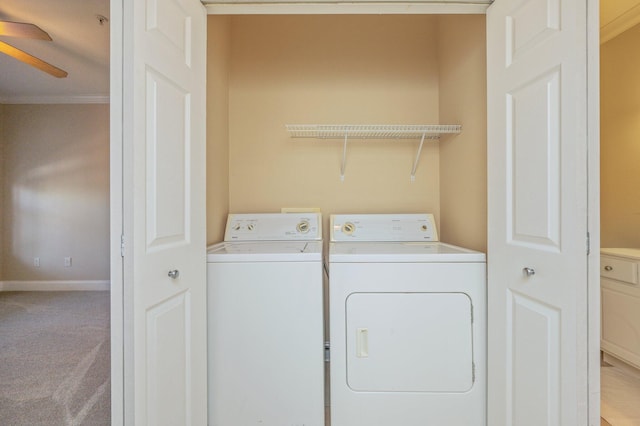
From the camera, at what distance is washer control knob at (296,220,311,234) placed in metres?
2.06

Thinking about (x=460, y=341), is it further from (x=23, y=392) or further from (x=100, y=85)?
(x=100, y=85)

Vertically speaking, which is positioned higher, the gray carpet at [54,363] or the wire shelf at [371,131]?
the wire shelf at [371,131]

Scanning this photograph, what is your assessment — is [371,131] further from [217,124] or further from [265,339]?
[265,339]

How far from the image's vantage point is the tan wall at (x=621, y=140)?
222cm

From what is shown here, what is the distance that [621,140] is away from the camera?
231 cm

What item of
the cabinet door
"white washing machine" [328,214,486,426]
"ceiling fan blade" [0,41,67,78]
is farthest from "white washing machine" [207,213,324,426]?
"ceiling fan blade" [0,41,67,78]

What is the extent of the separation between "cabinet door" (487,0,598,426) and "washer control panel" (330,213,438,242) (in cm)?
69

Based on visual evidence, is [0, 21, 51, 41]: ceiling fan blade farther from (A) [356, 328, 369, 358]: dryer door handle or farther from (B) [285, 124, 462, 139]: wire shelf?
(A) [356, 328, 369, 358]: dryer door handle

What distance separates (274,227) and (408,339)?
1.08m

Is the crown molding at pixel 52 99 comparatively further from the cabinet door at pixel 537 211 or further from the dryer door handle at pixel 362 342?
the cabinet door at pixel 537 211

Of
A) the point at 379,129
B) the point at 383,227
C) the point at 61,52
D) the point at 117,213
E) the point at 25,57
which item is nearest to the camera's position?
the point at 117,213

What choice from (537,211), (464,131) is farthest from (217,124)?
(537,211)

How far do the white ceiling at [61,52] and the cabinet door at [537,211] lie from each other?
9.96 feet

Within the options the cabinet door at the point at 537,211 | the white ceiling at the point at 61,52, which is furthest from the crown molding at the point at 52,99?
the cabinet door at the point at 537,211
